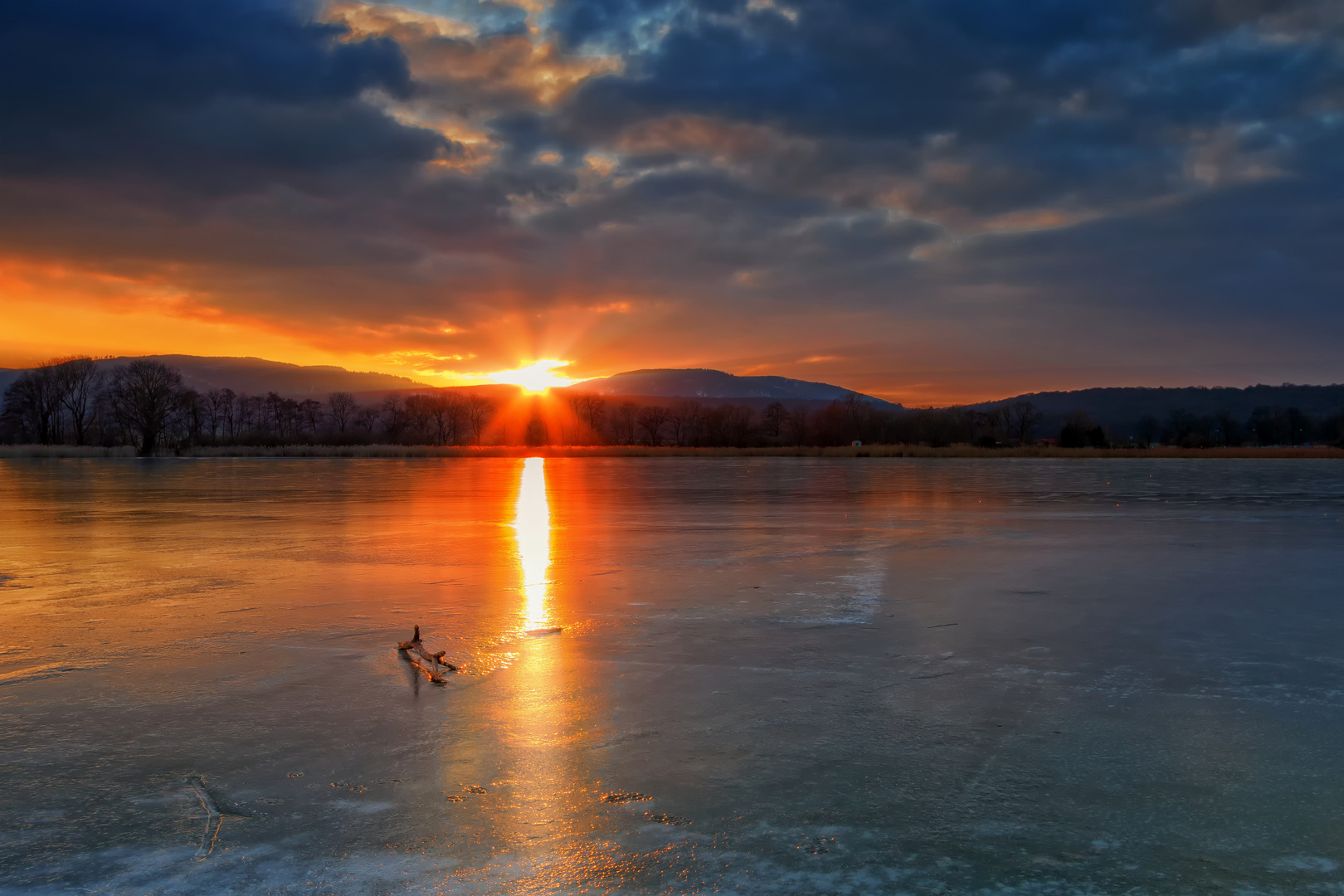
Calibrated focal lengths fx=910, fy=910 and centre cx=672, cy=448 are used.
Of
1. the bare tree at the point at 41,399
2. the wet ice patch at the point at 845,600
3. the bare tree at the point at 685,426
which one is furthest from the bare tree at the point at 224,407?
the wet ice patch at the point at 845,600

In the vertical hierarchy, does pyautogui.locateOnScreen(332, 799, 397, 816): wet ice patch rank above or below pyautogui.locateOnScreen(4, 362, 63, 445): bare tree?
below

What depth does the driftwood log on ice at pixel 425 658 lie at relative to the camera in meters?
5.02

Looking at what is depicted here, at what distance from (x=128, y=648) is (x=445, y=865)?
398 cm

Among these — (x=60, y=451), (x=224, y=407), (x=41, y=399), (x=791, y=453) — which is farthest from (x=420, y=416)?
(x=791, y=453)

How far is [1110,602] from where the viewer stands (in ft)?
23.9

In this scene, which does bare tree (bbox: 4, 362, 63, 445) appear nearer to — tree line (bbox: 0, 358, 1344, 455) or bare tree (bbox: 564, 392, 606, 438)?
tree line (bbox: 0, 358, 1344, 455)

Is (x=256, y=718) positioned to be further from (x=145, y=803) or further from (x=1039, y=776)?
(x=1039, y=776)

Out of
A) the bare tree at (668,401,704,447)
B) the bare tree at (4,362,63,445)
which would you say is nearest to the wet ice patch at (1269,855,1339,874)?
the bare tree at (4,362,63,445)

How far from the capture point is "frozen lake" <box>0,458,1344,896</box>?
9.25 ft

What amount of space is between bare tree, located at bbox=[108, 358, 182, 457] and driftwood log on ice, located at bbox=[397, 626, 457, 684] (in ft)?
213

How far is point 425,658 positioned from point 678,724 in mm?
1913

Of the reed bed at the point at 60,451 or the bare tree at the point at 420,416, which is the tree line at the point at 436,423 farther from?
the reed bed at the point at 60,451

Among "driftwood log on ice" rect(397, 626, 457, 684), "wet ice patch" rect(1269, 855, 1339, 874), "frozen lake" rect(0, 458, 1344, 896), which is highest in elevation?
"driftwood log on ice" rect(397, 626, 457, 684)

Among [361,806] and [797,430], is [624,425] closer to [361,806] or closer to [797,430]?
[797,430]
